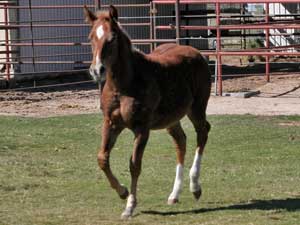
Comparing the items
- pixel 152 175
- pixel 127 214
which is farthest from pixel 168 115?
pixel 152 175

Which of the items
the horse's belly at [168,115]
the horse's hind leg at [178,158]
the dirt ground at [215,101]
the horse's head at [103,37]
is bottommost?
the dirt ground at [215,101]

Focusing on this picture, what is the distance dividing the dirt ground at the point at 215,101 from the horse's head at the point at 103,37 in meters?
9.54

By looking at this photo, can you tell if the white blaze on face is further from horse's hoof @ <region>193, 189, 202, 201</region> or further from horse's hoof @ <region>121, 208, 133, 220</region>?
horse's hoof @ <region>193, 189, 202, 201</region>

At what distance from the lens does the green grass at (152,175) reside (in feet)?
27.1

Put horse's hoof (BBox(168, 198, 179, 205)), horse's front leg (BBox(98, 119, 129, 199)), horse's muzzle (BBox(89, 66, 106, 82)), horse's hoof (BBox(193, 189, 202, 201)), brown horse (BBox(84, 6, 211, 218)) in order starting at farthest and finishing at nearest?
horse's hoof (BBox(193, 189, 202, 201)), horse's hoof (BBox(168, 198, 179, 205)), horse's front leg (BBox(98, 119, 129, 199)), brown horse (BBox(84, 6, 211, 218)), horse's muzzle (BBox(89, 66, 106, 82))

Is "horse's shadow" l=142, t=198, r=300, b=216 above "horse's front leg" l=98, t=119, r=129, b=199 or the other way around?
the other way around

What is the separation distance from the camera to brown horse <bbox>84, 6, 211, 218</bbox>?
807 centimetres

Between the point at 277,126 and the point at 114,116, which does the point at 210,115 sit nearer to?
the point at 277,126

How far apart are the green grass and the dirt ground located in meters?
1.85

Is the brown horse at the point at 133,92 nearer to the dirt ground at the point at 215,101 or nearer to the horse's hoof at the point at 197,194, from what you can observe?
the horse's hoof at the point at 197,194

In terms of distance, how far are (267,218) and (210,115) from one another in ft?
29.3

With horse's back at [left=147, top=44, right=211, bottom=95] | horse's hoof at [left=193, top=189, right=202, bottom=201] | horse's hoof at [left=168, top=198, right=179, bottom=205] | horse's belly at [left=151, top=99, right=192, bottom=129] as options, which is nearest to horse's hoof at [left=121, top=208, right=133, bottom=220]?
horse's hoof at [left=168, top=198, right=179, bottom=205]

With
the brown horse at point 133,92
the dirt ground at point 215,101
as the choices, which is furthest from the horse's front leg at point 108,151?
the dirt ground at point 215,101

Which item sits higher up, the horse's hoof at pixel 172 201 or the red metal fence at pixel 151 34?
the red metal fence at pixel 151 34
